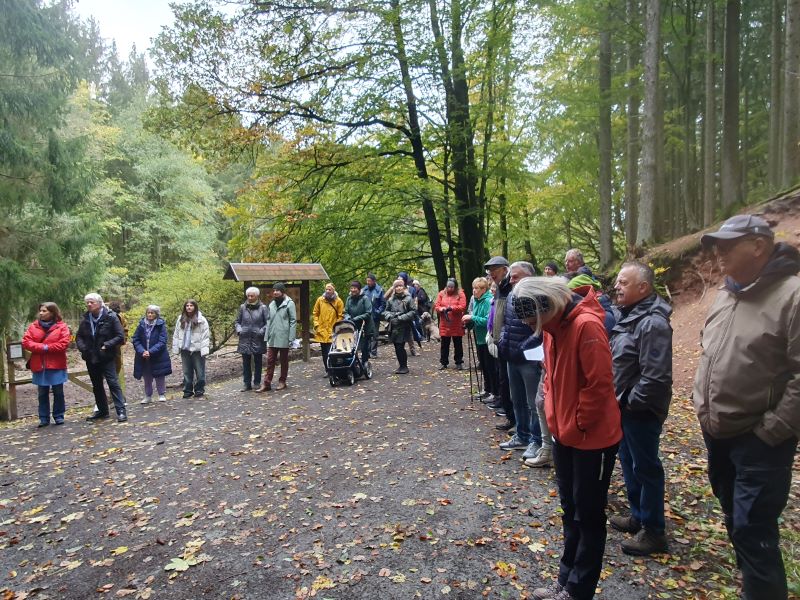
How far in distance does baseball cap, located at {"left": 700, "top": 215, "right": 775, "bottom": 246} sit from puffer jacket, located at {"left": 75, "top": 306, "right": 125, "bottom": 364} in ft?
26.0

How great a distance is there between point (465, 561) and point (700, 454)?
3.19 m

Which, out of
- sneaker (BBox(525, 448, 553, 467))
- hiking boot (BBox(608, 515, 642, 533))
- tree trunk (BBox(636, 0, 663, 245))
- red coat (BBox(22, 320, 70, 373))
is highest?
tree trunk (BBox(636, 0, 663, 245))

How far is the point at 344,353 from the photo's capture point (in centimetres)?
938

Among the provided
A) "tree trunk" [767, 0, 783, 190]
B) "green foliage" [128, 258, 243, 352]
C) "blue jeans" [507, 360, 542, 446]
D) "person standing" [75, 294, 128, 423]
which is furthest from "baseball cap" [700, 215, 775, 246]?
"green foliage" [128, 258, 243, 352]

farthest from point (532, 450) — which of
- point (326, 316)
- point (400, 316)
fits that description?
point (326, 316)

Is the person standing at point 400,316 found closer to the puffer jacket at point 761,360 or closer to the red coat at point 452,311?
the red coat at point 452,311

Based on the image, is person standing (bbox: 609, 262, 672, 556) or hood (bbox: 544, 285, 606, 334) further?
person standing (bbox: 609, 262, 672, 556)

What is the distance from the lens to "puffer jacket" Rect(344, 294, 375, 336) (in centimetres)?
973

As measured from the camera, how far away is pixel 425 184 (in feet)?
46.1

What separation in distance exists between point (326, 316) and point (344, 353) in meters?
1.07

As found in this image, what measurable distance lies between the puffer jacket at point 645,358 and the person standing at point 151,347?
7701 mm

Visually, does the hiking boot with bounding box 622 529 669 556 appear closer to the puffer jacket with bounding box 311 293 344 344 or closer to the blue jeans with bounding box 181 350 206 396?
the puffer jacket with bounding box 311 293 344 344

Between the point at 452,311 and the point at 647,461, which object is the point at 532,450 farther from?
the point at 452,311

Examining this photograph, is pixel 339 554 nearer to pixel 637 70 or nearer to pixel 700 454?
pixel 700 454
